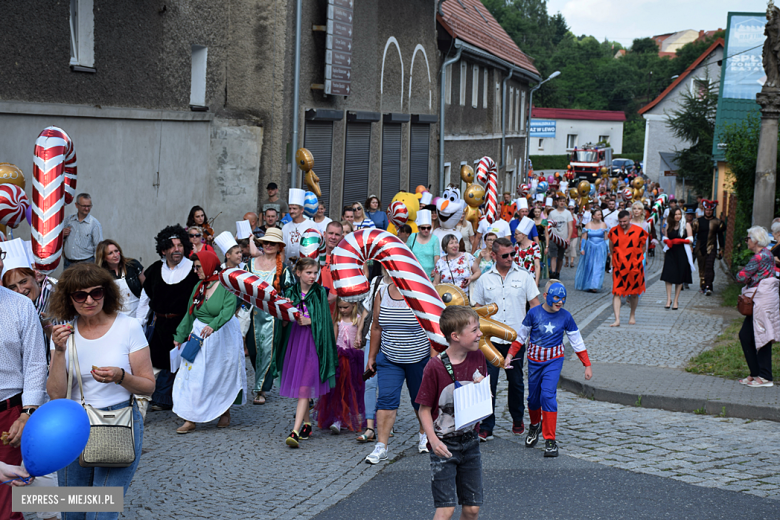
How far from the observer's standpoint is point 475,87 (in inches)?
1250

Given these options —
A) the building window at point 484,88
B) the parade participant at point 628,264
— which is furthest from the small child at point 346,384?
the building window at point 484,88

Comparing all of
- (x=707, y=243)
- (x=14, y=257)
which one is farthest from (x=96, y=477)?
(x=707, y=243)

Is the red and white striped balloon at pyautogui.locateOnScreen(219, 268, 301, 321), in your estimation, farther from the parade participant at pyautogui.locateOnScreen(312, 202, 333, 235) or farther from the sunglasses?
the parade participant at pyautogui.locateOnScreen(312, 202, 333, 235)

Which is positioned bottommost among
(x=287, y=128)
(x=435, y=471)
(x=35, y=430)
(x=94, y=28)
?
(x=435, y=471)

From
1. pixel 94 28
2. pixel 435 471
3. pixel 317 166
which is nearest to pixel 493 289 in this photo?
pixel 435 471

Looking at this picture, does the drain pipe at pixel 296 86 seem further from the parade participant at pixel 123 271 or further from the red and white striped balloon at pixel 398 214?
the parade participant at pixel 123 271

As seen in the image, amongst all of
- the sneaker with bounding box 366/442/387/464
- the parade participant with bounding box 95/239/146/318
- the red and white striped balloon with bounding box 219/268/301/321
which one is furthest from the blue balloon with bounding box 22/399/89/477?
the parade participant with bounding box 95/239/146/318

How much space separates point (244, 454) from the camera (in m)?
7.35

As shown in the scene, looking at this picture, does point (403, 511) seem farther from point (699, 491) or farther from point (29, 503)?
point (29, 503)

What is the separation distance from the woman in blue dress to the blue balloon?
50.6 ft

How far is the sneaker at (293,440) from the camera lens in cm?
752

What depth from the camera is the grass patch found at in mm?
10406

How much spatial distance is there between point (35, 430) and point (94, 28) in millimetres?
10757

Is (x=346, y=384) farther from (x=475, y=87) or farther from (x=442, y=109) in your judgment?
(x=475, y=87)
